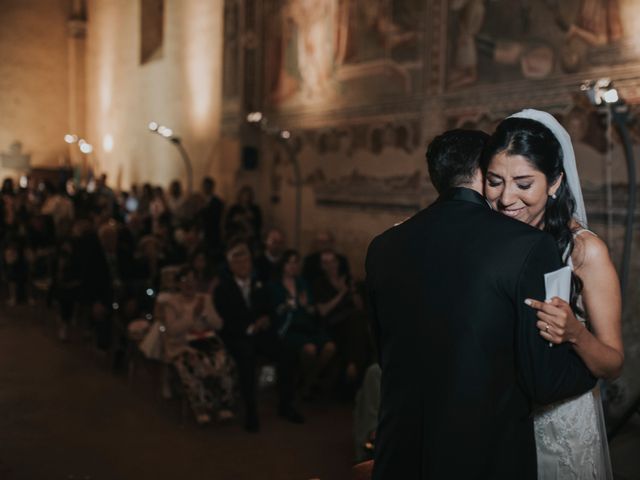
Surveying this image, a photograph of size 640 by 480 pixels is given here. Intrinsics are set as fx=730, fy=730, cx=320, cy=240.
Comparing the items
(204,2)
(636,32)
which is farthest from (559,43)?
(204,2)

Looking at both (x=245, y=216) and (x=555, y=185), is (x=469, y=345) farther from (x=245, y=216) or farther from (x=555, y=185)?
(x=245, y=216)

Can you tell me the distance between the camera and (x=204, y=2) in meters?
16.0

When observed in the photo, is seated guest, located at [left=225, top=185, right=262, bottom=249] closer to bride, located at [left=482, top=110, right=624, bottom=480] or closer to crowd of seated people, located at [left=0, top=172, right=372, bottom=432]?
crowd of seated people, located at [left=0, top=172, right=372, bottom=432]

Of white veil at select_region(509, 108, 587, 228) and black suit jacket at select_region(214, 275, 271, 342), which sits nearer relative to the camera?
white veil at select_region(509, 108, 587, 228)

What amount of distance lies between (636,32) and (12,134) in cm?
2241

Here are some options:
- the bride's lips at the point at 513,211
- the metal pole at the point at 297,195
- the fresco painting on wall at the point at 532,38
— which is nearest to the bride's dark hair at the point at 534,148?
the bride's lips at the point at 513,211

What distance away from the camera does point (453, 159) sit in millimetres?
2162

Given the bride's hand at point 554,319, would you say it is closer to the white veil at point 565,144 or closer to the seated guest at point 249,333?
the white veil at point 565,144

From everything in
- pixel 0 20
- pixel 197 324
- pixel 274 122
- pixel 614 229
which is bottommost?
pixel 197 324

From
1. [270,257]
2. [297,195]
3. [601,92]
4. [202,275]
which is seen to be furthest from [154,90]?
[601,92]

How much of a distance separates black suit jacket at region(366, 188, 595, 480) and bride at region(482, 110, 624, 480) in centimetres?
7

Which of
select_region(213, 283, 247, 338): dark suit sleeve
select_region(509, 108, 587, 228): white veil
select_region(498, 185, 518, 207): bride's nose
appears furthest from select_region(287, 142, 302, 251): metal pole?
select_region(498, 185, 518, 207): bride's nose

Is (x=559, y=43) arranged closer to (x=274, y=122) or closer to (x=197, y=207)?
(x=274, y=122)

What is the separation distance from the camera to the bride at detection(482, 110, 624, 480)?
6.74ft
